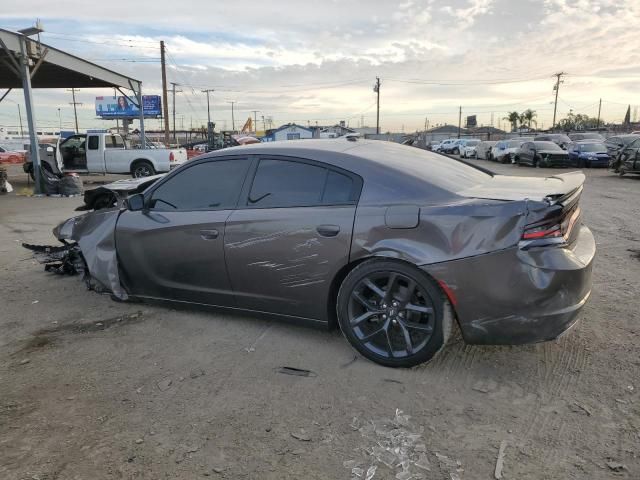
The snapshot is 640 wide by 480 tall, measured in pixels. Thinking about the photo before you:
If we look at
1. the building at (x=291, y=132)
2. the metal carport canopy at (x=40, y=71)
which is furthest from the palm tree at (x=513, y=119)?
the metal carport canopy at (x=40, y=71)

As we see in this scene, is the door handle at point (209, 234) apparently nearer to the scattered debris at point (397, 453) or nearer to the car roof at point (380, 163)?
the car roof at point (380, 163)

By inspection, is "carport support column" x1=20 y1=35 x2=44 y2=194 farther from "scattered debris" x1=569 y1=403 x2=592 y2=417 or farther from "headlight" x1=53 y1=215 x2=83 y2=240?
"scattered debris" x1=569 y1=403 x2=592 y2=417

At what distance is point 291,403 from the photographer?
3.03m

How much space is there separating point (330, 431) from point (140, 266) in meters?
2.47

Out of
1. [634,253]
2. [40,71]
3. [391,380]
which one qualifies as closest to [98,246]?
[391,380]

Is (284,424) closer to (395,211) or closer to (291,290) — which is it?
(291,290)

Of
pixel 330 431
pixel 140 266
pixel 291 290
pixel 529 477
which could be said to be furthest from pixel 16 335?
pixel 529 477

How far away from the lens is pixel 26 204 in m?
12.9

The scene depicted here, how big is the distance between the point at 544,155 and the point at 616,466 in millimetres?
25628

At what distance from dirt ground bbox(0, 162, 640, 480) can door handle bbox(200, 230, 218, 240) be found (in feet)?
2.29

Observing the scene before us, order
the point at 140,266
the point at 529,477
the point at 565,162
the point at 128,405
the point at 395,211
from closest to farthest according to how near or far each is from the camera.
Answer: the point at 529,477 < the point at 128,405 < the point at 395,211 < the point at 140,266 < the point at 565,162

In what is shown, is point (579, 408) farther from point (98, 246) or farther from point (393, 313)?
point (98, 246)

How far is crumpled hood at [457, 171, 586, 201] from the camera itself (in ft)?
10.4

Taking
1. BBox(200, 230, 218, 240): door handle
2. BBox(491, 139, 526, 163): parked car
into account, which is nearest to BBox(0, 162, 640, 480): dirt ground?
BBox(200, 230, 218, 240): door handle
